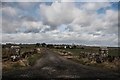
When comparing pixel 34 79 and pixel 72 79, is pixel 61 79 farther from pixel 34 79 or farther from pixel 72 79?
pixel 34 79

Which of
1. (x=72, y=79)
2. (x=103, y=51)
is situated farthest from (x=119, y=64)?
(x=103, y=51)

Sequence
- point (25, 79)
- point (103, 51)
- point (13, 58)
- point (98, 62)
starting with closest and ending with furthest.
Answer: point (25, 79)
point (98, 62)
point (13, 58)
point (103, 51)

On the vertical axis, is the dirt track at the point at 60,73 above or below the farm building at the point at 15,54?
below

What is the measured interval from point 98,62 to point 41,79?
21.9 metres

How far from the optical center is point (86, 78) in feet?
101

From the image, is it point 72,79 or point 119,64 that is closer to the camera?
point 72,79

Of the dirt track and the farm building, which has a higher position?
the farm building

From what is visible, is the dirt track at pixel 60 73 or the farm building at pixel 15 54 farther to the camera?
the farm building at pixel 15 54

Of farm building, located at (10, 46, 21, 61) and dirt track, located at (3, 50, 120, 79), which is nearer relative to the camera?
dirt track, located at (3, 50, 120, 79)

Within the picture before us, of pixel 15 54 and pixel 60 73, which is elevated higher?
pixel 15 54

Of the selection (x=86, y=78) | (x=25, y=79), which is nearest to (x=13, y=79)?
(x=25, y=79)

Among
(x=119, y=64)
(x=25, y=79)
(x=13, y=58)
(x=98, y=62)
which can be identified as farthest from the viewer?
(x=13, y=58)

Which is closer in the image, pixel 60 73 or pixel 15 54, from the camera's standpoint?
pixel 60 73

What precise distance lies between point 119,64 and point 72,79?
18824 mm
